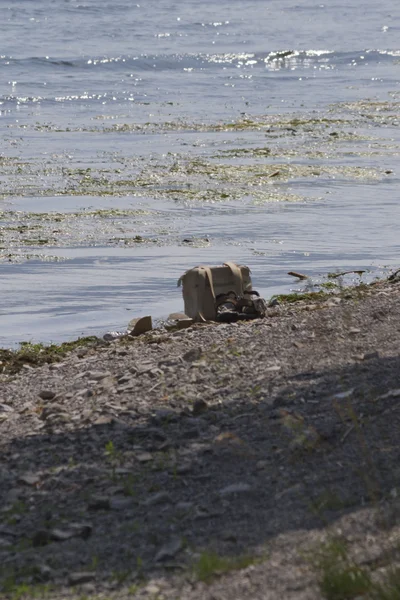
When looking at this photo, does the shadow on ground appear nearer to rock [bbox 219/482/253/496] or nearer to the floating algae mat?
rock [bbox 219/482/253/496]

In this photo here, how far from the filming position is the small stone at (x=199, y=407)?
5707 mm

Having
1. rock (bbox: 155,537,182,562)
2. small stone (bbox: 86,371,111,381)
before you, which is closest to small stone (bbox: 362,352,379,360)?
small stone (bbox: 86,371,111,381)

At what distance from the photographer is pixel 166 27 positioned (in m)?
45.1

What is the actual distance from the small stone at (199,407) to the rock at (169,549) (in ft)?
4.99

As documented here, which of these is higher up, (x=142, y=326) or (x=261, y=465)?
(x=261, y=465)

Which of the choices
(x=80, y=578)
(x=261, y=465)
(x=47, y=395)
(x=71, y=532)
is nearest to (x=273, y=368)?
(x=47, y=395)

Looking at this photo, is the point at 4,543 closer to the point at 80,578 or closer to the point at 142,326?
the point at 80,578

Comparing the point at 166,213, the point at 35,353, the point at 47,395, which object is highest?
the point at 166,213

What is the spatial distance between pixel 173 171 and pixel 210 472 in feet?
39.1

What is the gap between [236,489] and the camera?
15.2 feet

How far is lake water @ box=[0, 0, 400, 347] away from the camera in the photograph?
420 inches

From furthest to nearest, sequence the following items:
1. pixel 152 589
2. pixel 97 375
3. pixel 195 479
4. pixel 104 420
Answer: pixel 97 375, pixel 104 420, pixel 195 479, pixel 152 589

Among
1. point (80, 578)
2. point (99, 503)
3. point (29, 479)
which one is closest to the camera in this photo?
point (80, 578)

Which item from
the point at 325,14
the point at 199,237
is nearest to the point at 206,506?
the point at 199,237
